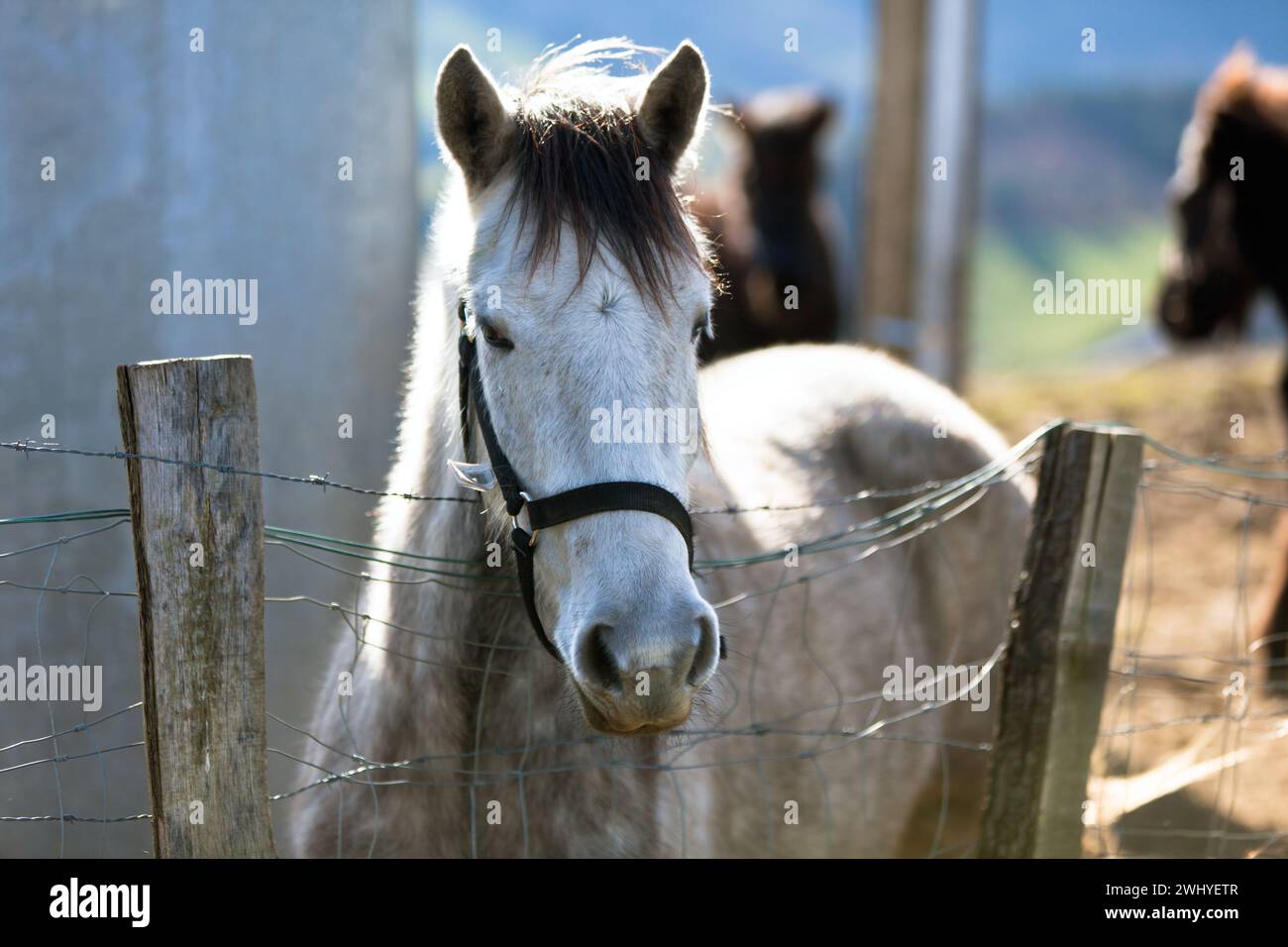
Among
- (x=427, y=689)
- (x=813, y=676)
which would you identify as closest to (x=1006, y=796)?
(x=813, y=676)

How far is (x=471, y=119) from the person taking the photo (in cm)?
244

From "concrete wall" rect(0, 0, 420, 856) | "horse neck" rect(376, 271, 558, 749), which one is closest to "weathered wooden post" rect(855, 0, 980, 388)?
"concrete wall" rect(0, 0, 420, 856)

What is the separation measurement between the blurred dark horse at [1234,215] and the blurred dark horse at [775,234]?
2495mm

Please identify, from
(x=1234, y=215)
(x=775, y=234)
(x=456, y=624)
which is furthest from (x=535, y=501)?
(x=775, y=234)

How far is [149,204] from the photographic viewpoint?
3947 millimetres

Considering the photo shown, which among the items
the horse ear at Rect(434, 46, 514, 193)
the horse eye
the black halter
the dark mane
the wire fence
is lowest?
the wire fence

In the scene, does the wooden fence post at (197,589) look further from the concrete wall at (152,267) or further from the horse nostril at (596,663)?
the concrete wall at (152,267)

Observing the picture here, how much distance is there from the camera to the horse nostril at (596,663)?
6.45ft

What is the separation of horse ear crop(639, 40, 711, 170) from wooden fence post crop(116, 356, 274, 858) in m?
1.05

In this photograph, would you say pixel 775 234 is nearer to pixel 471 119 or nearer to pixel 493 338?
pixel 471 119

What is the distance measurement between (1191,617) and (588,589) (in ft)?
18.0

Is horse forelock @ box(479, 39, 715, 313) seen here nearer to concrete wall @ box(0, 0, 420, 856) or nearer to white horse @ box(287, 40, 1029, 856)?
white horse @ box(287, 40, 1029, 856)

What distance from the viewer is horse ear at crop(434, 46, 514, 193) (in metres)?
2.34

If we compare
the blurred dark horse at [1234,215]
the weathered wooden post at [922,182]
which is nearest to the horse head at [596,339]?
the blurred dark horse at [1234,215]
